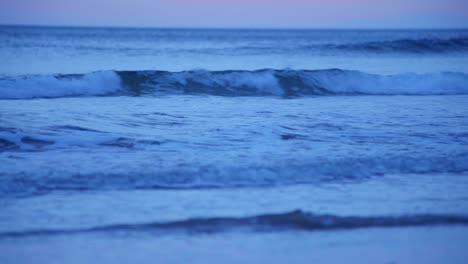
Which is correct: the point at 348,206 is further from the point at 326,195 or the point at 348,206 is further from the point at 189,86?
the point at 189,86

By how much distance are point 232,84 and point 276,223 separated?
991 centimetres

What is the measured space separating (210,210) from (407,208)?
1570 mm

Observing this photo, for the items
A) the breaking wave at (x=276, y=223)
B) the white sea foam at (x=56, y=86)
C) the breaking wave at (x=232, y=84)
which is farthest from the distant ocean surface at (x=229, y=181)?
the breaking wave at (x=232, y=84)

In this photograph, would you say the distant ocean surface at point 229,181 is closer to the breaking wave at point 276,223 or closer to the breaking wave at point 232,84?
the breaking wave at point 276,223

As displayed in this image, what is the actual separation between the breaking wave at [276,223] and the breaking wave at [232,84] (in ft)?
26.8

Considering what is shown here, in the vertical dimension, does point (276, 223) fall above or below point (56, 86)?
below

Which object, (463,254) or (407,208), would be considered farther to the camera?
(407,208)

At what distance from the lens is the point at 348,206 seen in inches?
168

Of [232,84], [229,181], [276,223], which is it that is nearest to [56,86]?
[232,84]

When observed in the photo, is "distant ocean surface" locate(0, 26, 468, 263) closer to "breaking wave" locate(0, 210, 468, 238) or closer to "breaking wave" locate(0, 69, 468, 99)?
"breaking wave" locate(0, 210, 468, 238)

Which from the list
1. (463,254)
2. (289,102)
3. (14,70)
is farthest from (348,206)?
(14,70)

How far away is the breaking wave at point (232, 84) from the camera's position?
11898 millimetres

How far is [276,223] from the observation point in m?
3.93

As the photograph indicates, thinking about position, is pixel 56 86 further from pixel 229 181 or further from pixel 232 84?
pixel 229 181
